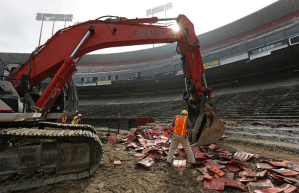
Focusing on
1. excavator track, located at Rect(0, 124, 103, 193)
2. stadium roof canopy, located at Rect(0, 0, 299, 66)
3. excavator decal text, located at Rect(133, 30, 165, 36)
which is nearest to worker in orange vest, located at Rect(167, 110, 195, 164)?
excavator track, located at Rect(0, 124, 103, 193)

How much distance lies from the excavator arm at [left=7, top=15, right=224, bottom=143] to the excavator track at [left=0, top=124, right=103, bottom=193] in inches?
34.9

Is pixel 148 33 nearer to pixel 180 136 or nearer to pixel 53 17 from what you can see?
pixel 180 136

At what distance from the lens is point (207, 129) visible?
541 centimetres

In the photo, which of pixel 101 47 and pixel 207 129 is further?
pixel 207 129

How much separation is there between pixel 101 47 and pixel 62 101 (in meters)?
2.18

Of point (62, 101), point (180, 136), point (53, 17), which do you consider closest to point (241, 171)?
point (180, 136)

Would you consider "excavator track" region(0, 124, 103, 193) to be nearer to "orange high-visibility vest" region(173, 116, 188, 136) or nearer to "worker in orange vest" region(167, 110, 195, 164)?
"worker in orange vest" region(167, 110, 195, 164)

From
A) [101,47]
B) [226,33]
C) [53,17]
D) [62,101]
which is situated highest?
[53,17]

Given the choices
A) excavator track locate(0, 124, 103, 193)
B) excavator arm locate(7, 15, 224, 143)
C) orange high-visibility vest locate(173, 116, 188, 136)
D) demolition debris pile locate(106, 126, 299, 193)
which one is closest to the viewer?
demolition debris pile locate(106, 126, 299, 193)

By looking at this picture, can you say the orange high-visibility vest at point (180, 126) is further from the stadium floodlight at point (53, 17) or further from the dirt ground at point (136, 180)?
the stadium floodlight at point (53, 17)

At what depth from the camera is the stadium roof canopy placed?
22.8 meters

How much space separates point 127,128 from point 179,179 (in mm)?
8755

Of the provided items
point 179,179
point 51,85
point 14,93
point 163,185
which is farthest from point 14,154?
point 179,179

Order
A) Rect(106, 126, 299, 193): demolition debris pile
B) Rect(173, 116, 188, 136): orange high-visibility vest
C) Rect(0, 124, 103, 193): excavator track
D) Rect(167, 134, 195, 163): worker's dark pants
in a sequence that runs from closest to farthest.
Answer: Rect(106, 126, 299, 193): demolition debris pile → Rect(0, 124, 103, 193): excavator track → Rect(167, 134, 195, 163): worker's dark pants → Rect(173, 116, 188, 136): orange high-visibility vest
